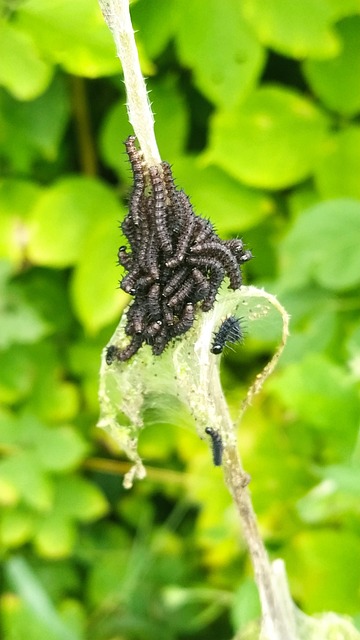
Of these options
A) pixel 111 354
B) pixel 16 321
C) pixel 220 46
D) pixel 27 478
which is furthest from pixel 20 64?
pixel 27 478

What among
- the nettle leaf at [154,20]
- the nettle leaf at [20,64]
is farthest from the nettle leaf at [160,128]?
the nettle leaf at [20,64]

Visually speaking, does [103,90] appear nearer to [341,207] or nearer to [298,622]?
[341,207]

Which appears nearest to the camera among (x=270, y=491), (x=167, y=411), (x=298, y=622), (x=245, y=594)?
(x=298, y=622)

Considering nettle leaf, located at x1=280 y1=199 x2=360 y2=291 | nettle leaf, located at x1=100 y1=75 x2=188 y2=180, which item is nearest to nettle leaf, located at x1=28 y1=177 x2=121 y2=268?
nettle leaf, located at x1=100 y1=75 x2=188 y2=180

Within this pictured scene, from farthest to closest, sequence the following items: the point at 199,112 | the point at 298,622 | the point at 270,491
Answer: the point at 199,112 < the point at 270,491 < the point at 298,622

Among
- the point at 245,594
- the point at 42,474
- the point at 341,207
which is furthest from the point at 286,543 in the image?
the point at 341,207

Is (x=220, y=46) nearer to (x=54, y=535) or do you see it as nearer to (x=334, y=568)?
(x=334, y=568)

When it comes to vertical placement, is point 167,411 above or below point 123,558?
below

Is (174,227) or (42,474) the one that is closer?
(174,227)

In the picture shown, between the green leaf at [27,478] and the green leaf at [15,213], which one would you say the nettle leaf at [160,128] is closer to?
the green leaf at [15,213]
